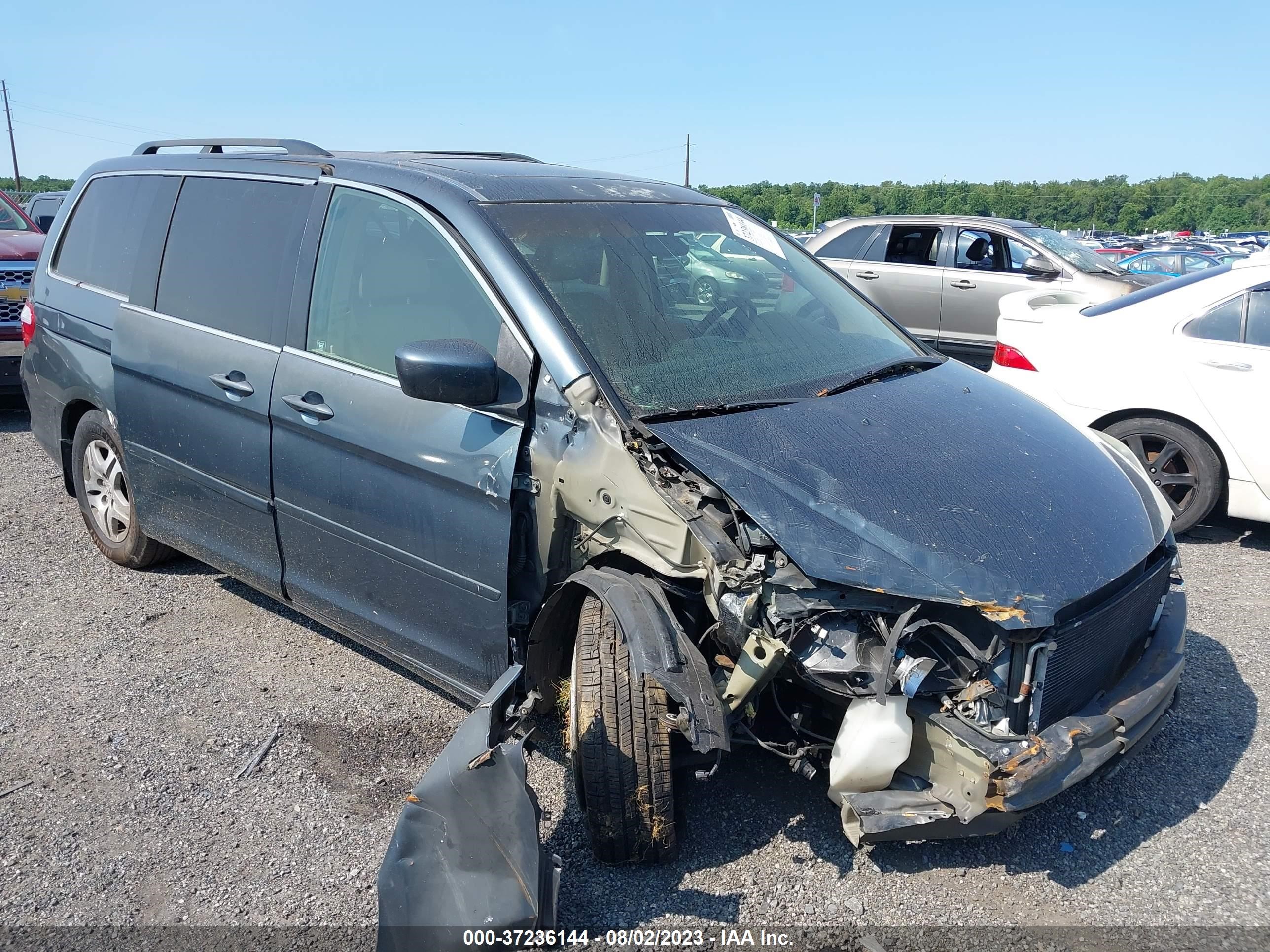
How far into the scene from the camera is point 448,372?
2.86 m

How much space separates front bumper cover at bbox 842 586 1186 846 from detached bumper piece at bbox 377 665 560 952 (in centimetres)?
82

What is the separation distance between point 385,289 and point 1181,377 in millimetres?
4365

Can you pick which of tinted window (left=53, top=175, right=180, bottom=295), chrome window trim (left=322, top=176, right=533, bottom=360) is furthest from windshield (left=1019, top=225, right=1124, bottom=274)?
tinted window (left=53, top=175, right=180, bottom=295)

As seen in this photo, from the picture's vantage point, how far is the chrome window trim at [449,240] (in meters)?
3.05

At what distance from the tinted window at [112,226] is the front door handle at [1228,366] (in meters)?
5.30

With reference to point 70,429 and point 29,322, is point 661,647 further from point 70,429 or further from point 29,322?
point 29,322

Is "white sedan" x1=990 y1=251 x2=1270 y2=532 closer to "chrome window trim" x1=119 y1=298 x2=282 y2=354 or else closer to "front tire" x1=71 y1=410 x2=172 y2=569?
"chrome window trim" x1=119 y1=298 x2=282 y2=354

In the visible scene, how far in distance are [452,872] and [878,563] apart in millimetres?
1313

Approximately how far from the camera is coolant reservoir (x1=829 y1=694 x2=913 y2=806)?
8.30 ft

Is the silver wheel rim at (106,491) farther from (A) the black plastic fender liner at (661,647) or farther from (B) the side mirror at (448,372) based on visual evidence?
(A) the black plastic fender liner at (661,647)

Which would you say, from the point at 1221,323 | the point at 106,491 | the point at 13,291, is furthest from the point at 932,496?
the point at 13,291

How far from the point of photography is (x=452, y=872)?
2.46 m

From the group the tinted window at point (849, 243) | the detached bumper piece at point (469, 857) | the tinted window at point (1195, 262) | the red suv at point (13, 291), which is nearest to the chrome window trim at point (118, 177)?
the detached bumper piece at point (469, 857)

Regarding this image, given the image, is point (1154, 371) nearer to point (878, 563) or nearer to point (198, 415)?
point (878, 563)
